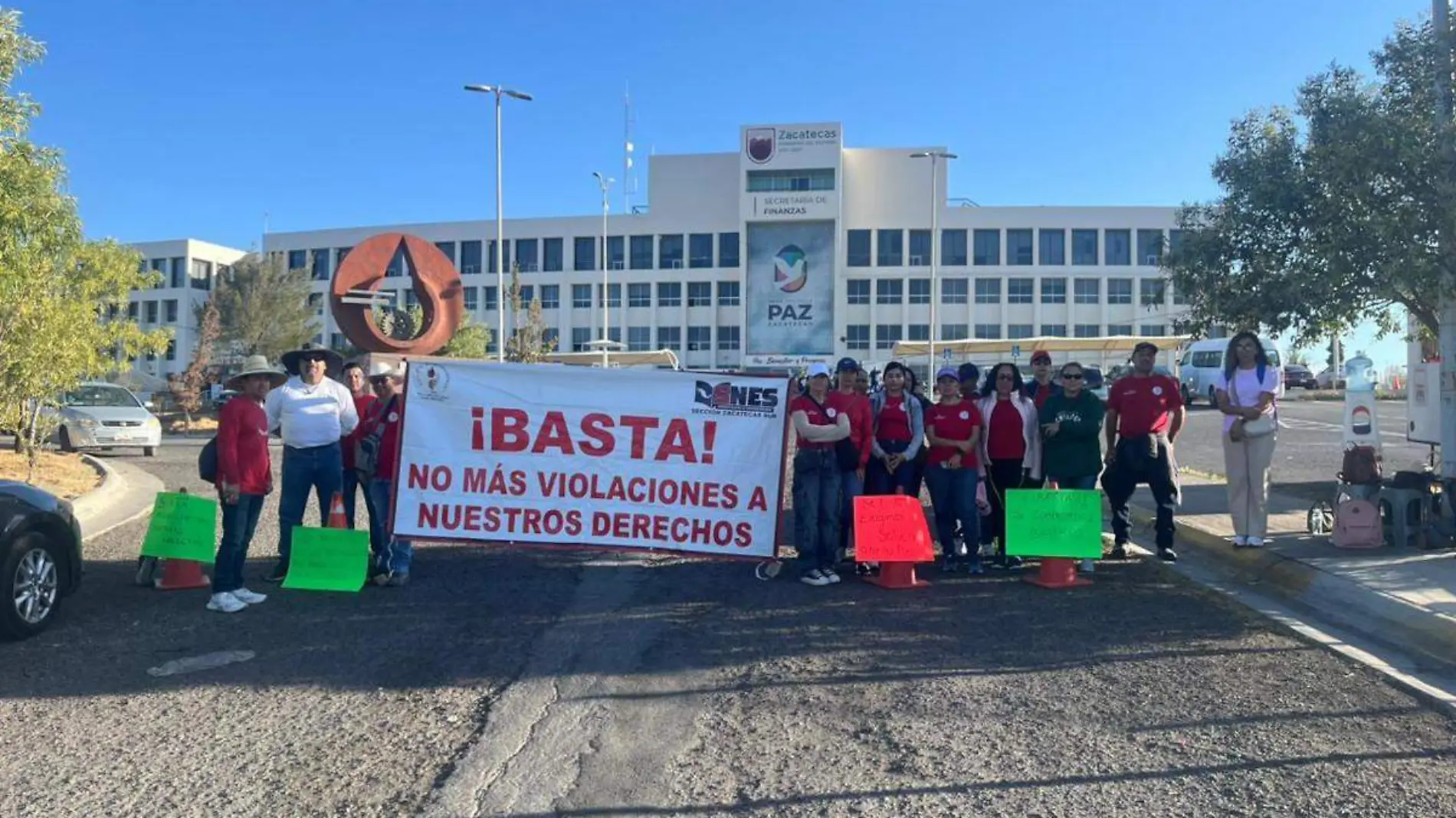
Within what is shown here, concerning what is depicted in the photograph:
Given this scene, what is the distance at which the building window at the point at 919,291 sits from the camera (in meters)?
64.2

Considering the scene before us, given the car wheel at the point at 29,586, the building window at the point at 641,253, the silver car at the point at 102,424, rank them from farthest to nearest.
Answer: the building window at the point at 641,253 → the silver car at the point at 102,424 → the car wheel at the point at 29,586

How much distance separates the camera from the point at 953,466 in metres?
8.12

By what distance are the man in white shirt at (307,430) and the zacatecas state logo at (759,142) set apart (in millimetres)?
56734

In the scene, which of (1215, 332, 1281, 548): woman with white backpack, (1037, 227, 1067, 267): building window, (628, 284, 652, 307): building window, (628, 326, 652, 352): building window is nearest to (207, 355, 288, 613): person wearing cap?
(1215, 332, 1281, 548): woman with white backpack

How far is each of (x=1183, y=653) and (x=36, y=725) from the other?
20.0 ft

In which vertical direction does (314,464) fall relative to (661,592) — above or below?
above

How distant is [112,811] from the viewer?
3742mm

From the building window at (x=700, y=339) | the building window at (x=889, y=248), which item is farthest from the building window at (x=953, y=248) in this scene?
the building window at (x=700, y=339)

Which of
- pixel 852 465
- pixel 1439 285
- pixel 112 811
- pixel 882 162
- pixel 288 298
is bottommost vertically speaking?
pixel 112 811

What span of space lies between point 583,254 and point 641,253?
4.19 meters

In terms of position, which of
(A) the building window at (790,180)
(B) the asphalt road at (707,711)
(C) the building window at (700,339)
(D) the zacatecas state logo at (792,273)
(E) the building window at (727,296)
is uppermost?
(A) the building window at (790,180)

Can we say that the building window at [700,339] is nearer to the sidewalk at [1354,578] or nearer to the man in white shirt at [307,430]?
the sidewalk at [1354,578]

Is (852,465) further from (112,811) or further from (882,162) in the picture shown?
(882,162)

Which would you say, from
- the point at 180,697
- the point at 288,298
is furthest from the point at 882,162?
the point at 180,697
